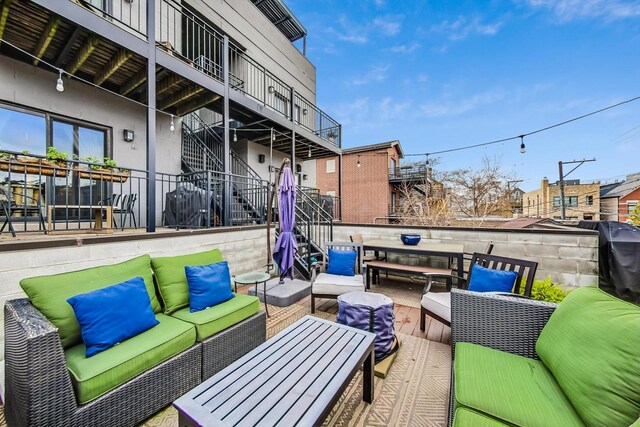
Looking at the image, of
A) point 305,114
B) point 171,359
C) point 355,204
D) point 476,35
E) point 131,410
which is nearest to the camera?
point 131,410

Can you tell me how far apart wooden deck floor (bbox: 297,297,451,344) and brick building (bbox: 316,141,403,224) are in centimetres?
1123

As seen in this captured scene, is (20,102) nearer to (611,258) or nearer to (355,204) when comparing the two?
(611,258)

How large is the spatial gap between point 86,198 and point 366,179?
44.8 ft

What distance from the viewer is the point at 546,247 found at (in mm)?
4484

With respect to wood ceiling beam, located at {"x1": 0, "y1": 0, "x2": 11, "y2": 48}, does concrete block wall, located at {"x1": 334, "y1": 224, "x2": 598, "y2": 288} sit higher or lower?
lower

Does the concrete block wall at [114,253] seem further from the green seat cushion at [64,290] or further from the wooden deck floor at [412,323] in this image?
Answer: the wooden deck floor at [412,323]

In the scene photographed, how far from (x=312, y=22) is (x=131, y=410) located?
16.0m

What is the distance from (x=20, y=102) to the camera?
14.0ft

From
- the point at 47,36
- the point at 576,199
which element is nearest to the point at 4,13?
the point at 47,36

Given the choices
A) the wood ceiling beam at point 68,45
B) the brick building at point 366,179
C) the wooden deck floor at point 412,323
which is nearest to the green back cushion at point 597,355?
the wooden deck floor at point 412,323

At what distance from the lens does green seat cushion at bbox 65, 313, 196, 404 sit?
1.50 m

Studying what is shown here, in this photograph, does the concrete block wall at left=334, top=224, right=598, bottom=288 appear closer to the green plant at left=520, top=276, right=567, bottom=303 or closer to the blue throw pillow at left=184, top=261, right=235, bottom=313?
the green plant at left=520, top=276, right=567, bottom=303

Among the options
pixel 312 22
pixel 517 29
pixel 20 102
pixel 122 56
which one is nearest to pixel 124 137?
pixel 20 102

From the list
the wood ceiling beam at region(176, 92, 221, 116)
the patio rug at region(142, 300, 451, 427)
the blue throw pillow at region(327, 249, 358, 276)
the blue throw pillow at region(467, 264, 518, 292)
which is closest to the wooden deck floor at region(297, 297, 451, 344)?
the patio rug at region(142, 300, 451, 427)
